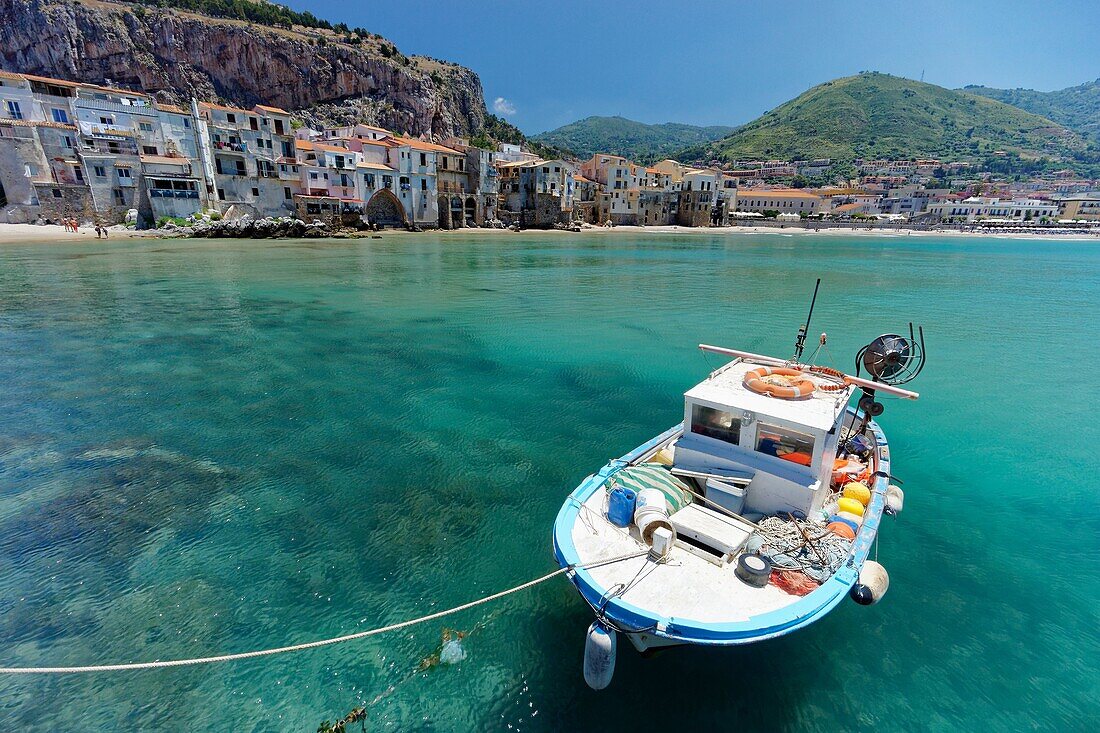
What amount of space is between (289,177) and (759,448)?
75.9 m

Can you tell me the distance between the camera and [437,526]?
942cm

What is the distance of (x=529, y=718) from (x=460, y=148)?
96.2 m

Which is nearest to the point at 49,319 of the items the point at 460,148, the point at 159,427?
the point at 159,427

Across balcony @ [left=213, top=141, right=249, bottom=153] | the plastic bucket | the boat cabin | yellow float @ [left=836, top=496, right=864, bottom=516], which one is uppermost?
balcony @ [left=213, top=141, right=249, bottom=153]

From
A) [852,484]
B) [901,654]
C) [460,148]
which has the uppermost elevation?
[460,148]

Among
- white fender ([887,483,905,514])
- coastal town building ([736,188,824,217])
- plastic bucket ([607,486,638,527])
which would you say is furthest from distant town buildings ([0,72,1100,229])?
white fender ([887,483,905,514])

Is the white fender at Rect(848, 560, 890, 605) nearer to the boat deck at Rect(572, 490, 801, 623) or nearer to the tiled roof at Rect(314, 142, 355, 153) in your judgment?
the boat deck at Rect(572, 490, 801, 623)

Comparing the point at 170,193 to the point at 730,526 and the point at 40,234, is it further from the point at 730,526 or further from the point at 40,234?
the point at 730,526

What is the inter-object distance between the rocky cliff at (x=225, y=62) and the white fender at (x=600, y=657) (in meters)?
122

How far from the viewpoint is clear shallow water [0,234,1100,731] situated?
6.30m

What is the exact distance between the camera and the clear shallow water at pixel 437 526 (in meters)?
6.30

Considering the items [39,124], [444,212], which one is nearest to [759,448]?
[39,124]

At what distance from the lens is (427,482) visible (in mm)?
10906

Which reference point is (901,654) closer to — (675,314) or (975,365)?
(975,365)
